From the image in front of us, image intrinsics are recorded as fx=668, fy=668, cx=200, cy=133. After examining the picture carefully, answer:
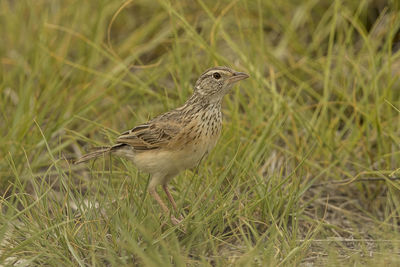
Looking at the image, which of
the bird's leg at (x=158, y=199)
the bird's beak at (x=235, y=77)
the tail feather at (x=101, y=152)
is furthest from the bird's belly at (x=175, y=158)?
the bird's beak at (x=235, y=77)

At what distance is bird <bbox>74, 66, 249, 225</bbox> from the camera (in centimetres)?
438

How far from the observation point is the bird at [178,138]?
4.38m

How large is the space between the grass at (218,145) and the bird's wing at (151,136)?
0.77ft

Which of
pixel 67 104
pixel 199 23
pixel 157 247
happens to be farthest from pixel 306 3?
pixel 157 247

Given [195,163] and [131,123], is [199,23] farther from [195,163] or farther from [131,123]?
[195,163]

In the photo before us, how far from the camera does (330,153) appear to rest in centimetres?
558

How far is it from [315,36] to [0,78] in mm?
3226

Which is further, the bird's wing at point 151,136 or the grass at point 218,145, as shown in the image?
the bird's wing at point 151,136

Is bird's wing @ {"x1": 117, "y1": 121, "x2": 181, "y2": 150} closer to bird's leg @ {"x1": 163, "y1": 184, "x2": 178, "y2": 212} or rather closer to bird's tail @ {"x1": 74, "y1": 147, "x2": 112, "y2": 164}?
bird's tail @ {"x1": 74, "y1": 147, "x2": 112, "y2": 164}

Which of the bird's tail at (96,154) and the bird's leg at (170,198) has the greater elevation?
the bird's tail at (96,154)

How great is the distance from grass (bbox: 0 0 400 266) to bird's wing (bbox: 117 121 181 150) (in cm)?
23

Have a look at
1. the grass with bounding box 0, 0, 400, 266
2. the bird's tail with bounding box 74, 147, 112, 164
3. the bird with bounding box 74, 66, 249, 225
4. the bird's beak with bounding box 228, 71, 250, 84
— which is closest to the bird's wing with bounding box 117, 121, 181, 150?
the bird with bounding box 74, 66, 249, 225

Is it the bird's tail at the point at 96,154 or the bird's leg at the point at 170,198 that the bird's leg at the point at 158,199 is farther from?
the bird's tail at the point at 96,154

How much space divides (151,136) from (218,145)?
0.87 m
